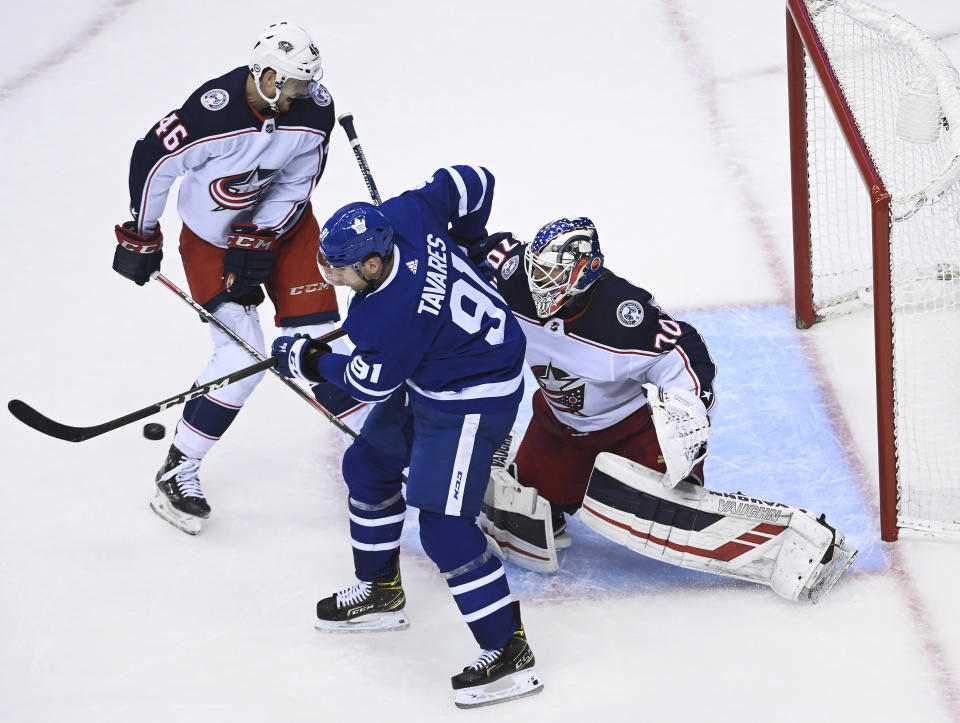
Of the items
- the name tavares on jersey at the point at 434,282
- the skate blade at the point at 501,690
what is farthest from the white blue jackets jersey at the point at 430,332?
the skate blade at the point at 501,690

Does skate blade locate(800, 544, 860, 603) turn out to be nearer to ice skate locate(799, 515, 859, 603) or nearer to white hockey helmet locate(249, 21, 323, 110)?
ice skate locate(799, 515, 859, 603)

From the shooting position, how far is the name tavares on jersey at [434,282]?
2756mm

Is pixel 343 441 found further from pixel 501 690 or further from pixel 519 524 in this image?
pixel 501 690

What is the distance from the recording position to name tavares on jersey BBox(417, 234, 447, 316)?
276 centimetres

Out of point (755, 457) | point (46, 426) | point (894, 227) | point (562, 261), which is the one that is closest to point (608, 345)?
point (562, 261)

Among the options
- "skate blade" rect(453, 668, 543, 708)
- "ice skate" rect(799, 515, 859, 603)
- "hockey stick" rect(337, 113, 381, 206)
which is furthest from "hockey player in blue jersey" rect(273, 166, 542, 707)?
"ice skate" rect(799, 515, 859, 603)

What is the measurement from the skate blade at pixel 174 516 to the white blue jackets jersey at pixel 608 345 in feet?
3.48

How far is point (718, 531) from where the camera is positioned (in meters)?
3.11

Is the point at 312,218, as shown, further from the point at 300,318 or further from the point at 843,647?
the point at 843,647

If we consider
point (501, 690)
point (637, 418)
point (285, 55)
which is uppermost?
point (285, 55)

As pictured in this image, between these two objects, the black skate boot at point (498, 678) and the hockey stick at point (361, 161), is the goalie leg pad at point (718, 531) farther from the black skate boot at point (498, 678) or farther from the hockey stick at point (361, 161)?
the hockey stick at point (361, 161)

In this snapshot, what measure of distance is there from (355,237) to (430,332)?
0.26 metres

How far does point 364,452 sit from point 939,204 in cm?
150

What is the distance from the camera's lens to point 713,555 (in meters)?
3.14
